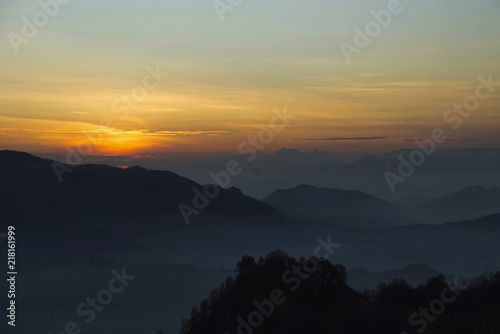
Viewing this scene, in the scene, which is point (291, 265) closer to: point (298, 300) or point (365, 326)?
point (298, 300)

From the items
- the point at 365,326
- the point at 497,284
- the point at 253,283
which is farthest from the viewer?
the point at 253,283

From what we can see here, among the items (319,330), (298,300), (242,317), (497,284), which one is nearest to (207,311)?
(242,317)

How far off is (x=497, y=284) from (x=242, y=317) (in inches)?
1428

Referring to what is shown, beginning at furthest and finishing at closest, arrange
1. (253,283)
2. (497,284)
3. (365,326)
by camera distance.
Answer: (253,283) < (497,284) < (365,326)

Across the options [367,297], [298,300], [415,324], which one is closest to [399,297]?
[367,297]

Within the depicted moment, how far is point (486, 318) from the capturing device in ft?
243

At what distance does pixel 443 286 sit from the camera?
8244 cm

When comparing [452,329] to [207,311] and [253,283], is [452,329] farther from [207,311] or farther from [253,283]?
[207,311]

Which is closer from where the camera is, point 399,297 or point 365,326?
point 365,326

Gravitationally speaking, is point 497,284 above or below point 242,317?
above

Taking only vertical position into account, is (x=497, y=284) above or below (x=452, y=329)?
above

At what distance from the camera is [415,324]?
73.6m

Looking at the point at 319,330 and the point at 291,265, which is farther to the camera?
the point at 291,265

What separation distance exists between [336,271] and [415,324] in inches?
595
